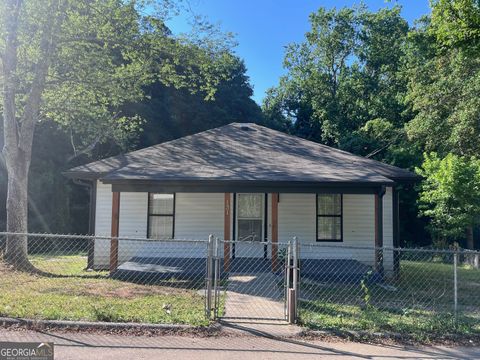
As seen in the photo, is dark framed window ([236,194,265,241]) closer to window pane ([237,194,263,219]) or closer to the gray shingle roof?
window pane ([237,194,263,219])

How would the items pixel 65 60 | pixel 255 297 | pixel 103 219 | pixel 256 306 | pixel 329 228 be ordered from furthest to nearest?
pixel 329 228 < pixel 103 219 < pixel 65 60 < pixel 255 297 < pixel 256 306

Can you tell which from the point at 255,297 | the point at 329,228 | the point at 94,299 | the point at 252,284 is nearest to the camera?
the point at 94,299

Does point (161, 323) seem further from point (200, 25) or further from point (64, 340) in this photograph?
point (200, 25)

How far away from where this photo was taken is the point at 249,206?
1276 cm

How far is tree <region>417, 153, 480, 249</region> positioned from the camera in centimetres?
1706

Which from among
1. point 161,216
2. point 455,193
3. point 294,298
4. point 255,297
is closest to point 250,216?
point 161,216

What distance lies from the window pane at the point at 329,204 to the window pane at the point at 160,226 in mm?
4611

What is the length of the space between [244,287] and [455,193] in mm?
12308

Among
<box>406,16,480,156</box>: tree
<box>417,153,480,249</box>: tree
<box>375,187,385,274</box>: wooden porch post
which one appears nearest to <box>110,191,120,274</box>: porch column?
<box>375,187,385,274</box>: wooden porch post

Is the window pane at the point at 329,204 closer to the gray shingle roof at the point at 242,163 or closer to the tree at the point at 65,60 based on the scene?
the gray shingle roof at the point at 242,163

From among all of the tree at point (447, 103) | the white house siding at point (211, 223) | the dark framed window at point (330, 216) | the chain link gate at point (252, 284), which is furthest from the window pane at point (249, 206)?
the tree at point (447, 103)

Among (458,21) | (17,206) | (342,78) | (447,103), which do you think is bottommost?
(17,206)

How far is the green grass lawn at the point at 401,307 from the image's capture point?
590 centimetres

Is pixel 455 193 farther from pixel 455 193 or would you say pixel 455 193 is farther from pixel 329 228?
pixel 329 228
